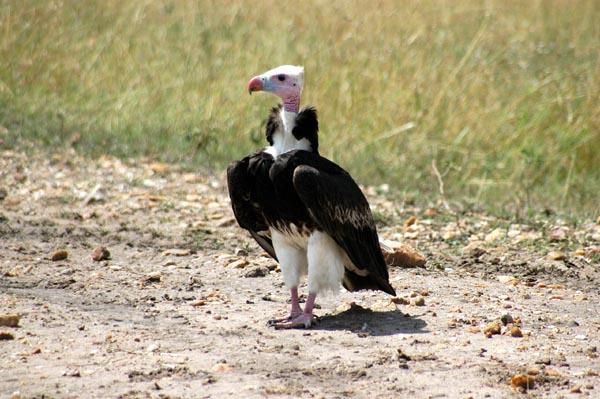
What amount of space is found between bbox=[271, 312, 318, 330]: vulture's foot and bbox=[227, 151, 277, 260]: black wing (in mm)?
539

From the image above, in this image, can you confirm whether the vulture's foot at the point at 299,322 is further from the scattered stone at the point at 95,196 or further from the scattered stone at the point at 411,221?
the scattered stone at the point at 95,196

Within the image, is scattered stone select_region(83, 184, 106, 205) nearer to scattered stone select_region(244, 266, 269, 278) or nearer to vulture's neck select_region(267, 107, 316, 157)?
scattered stone select_region(244, 266, 269, 278)

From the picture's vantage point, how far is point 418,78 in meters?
9.97

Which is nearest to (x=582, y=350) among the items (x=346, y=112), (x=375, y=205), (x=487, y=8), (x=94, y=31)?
(x=375, y=205)

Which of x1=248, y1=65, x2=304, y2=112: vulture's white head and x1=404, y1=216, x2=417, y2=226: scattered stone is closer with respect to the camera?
x1=248, y1=65, x2=304, y2=112: vulture's white head

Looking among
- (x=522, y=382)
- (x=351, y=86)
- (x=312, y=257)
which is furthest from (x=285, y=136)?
(x=351, y=86)

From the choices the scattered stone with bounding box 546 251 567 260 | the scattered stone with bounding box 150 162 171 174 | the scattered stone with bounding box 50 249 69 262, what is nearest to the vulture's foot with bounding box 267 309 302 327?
the scattered stone with bounding box 50 249 69 262

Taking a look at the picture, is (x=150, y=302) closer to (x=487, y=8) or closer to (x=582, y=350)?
(x=582, y=350)

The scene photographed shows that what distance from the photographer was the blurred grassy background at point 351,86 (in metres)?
9.19

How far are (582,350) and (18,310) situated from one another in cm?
284

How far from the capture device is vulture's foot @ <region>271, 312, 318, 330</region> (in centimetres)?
504

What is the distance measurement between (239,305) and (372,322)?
2.59 feet

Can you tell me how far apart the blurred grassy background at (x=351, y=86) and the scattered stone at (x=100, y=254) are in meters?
2.66

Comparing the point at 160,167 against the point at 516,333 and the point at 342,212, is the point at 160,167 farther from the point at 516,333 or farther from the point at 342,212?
the point at 516,333
